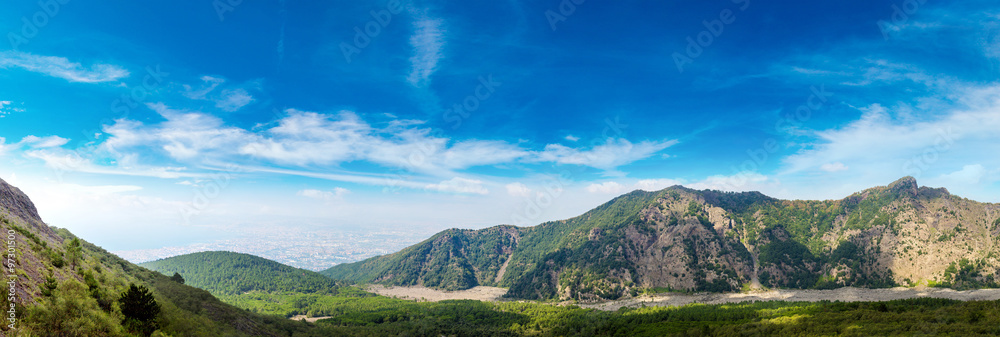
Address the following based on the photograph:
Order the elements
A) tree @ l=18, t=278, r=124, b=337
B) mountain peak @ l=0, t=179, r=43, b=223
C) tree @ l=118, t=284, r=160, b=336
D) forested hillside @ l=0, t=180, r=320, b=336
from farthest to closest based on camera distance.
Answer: mountain peak @ l=0, t=179, r=43, b=223 → tree @ l=118, t=284, r=160, b=336 → forested hillside @ l=0, t=180, r=320, b=336 → tree @ l=18, t=278, r=124, b=337

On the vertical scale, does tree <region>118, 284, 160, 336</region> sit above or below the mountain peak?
below

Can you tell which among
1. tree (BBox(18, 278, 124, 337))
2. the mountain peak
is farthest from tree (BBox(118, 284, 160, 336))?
Answer: the mountain peak

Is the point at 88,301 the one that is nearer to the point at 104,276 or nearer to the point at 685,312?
the point at 104,276

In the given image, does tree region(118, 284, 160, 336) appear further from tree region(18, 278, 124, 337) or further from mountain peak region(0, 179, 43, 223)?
mountain peak region(0, 179, 43, 223)

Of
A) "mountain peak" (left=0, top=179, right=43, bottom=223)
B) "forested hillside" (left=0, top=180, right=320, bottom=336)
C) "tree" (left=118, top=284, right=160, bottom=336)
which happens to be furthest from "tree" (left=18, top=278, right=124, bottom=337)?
"mountain peak" (left=0, top=179, right=43, bottom=223)

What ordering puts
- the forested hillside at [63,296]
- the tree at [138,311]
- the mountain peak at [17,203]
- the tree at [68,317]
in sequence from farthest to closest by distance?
the mountain peak at [17,203]
the tree at [138,311]
the forested hillside at [63,296]
the tree at [68,317]

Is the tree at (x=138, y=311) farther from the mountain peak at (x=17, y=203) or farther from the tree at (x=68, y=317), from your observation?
the mountain peak at (x=17, y=203)

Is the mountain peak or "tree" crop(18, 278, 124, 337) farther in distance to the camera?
the mountain peak

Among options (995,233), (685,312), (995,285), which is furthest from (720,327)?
(995,233)

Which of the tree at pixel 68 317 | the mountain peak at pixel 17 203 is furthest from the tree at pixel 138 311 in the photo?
the mountain peak at pixel 17 203

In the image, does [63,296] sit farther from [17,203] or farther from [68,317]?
[17,203]

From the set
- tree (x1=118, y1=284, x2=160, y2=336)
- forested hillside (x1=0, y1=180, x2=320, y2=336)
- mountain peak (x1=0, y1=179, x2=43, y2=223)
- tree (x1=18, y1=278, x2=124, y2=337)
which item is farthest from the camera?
mountain peak (x1=0, y1=179, x2=43, y2=223)
